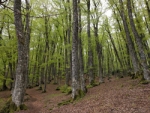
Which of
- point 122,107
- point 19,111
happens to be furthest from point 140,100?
point 19,111

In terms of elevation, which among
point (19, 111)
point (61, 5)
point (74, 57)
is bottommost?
point (19, 111)

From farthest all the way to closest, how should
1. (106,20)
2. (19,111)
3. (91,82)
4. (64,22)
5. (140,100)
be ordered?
(106,20), (64,22), (91,82), (19,111), (140,100)

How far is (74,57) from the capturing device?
30.6 ft

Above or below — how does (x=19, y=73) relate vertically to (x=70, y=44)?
below

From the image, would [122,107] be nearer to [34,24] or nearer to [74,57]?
[74,57]

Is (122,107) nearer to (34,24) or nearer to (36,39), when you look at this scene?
(34,24)

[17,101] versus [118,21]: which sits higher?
[118,21]

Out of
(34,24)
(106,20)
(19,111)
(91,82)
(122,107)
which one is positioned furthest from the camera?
(106,20)

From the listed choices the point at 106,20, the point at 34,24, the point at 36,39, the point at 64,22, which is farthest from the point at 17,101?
the point at 106,20

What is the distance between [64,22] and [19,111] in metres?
14.0

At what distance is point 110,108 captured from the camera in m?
5.80

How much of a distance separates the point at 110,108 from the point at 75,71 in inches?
151

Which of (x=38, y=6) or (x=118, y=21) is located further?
(x=118, y=21)

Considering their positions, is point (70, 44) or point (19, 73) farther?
point (70, 44)
